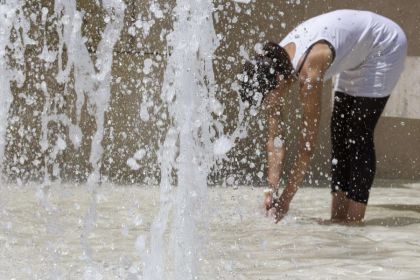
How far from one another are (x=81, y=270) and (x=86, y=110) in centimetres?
370

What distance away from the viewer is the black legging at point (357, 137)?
5.07 meters

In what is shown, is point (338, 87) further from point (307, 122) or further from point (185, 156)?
point (185, 156)

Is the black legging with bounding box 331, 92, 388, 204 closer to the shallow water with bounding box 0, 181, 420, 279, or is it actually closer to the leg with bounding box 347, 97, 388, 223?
the leg with bounding box 347, 97, 388, 223

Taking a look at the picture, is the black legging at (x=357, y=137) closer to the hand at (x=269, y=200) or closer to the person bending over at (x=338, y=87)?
the person bending over at (x=338, y=87)

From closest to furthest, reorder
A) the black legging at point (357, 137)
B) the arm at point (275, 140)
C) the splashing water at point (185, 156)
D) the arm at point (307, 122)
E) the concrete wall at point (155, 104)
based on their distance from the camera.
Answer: the splashing water at point (185, 156), the arm at point (307, 122), the arm at point (275, 140), the black legging at point (357, 137), the concrete wall at point (155, 104)

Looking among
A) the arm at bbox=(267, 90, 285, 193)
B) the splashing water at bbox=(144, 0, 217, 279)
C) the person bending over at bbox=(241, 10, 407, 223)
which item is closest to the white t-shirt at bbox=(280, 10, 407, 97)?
the person bending over at bbox=(241, 10, 407, 223)

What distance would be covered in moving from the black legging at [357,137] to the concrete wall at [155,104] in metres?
2.04

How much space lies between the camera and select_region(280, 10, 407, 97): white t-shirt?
4.90 metres

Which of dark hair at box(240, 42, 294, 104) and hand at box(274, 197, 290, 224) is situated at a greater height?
dark hair at box(240, 42, 294, 104)

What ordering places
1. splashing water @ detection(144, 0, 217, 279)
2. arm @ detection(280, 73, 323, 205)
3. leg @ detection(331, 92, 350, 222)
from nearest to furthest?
splashing water @ detection(144, 0, 217, 279) < arm @ detection(280, 73, 323, 205) < leg @ detection(331, 92, 350, 222)

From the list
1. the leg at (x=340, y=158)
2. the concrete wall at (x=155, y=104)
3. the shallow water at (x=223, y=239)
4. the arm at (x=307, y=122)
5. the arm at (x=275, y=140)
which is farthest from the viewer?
the concrete wall at (x=155, y=104)

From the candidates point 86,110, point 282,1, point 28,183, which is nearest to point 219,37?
point 282,1

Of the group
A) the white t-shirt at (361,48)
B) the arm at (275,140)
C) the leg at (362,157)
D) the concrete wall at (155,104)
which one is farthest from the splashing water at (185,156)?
the concrete wall at (155,104)

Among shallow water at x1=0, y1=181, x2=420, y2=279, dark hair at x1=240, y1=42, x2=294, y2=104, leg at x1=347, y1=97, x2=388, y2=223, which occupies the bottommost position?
shallow water at x1=0, y1=181, x2=420, y2=279
